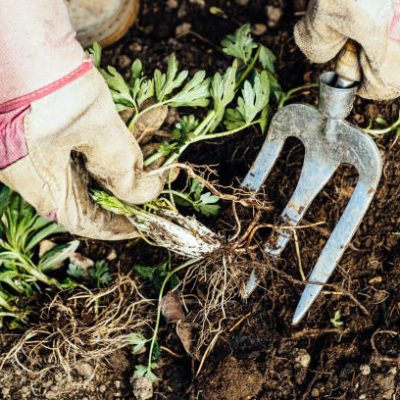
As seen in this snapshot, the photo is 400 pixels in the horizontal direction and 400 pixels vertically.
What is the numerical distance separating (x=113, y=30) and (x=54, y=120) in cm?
88

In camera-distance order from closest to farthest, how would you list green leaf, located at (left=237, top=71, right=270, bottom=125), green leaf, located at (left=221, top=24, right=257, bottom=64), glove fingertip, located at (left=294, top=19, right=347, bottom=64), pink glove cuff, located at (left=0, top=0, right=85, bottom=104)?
1. pink glove cuff, located at (left=0, top=0, right=85, bottom=104)
2. glove fingertip, located at (left=294, top=19, right=347, bottom=64)
3. green leaf, located at (left=237, top=71, right=270, bottom=125)
4. green leaf, located at (left=221, top=24, right=257, bottom=64)

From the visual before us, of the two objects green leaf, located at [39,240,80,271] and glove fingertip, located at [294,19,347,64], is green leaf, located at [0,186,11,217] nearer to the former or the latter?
green leaf, located at [39,240,80,271]

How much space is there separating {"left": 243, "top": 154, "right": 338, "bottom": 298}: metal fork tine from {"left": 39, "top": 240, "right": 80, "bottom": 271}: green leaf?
0.57m

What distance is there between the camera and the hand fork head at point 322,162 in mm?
1657

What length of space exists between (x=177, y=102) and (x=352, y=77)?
1.63ft

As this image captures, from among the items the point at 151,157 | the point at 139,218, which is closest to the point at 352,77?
the point at 151,157

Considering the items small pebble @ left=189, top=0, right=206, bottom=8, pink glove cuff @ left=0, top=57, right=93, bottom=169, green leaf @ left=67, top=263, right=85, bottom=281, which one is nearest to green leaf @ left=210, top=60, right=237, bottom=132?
pink glove cuff @ left=0, top=57, right=93, bottom=169

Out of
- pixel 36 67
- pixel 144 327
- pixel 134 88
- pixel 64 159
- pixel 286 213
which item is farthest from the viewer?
pixel 144 327

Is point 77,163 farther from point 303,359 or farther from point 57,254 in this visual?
point 303,359

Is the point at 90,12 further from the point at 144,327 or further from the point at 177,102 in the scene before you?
the point at 144,327

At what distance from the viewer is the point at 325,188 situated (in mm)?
1921

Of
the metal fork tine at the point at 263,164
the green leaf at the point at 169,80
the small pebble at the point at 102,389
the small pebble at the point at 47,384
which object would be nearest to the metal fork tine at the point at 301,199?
the metal fork tine at the point at 263,164

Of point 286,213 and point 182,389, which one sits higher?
point 286,213

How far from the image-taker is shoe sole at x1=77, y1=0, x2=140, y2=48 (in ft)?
7.04
